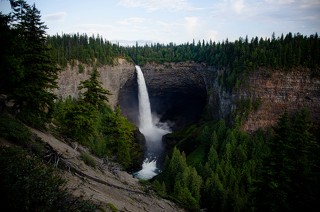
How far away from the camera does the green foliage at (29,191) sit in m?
8.89

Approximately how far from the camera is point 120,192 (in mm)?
18422

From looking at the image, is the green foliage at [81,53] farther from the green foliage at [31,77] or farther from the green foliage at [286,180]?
the green foliage at [286,180]

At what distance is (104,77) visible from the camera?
8662 cm

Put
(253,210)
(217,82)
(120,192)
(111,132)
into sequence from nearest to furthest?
(120,192)
(253,210)
(111,132)
(217,82)

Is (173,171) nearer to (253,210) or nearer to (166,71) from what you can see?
(253,210)

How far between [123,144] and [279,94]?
136 feet

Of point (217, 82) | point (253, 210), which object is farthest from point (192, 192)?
point (217, 82)

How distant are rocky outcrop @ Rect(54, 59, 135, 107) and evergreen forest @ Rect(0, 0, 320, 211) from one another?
27966mm

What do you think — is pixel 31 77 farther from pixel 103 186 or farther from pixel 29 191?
pixel 29 191

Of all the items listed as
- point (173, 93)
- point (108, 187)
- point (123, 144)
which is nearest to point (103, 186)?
point (108, 187)

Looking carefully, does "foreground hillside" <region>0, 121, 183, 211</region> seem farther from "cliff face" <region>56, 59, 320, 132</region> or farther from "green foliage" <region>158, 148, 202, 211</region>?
"cliff face" <region>56, 59, 320, 132</region>

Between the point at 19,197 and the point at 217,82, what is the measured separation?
230 ft

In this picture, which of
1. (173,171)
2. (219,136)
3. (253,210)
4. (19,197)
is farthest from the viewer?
(219,136)

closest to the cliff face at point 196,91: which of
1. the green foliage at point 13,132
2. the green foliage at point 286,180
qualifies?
the green foliage at point 286,180
